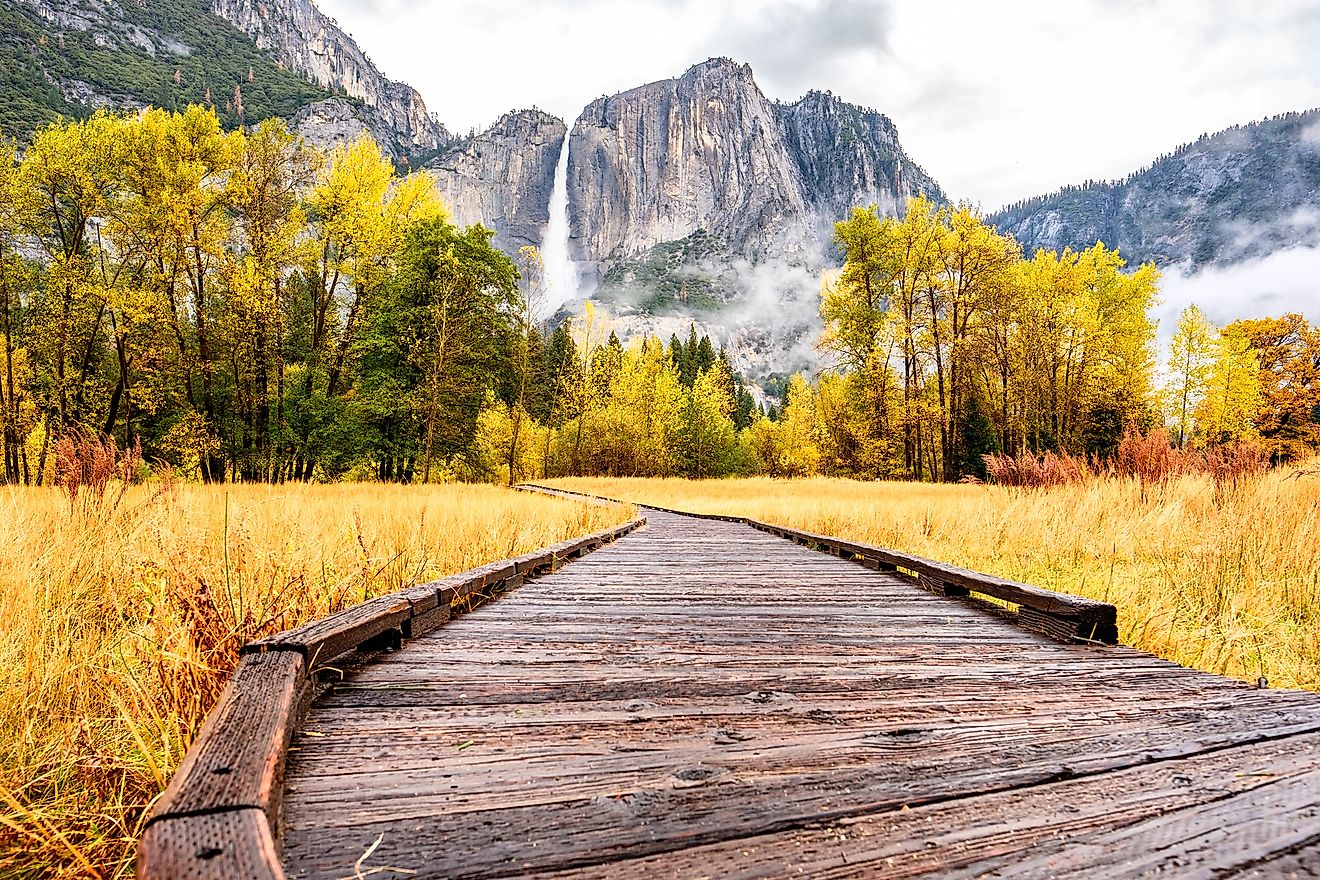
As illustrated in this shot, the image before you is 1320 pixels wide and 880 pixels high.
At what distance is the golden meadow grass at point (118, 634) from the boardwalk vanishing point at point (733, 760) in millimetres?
314

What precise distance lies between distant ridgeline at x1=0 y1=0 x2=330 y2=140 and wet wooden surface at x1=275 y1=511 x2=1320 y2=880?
77770 millimetres

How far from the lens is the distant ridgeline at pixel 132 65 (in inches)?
2566

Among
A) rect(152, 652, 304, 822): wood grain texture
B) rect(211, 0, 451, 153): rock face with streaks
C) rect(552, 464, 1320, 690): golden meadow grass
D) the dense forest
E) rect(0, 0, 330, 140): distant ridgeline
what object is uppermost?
rect(211, 0, 451, 153): rock face with streaks

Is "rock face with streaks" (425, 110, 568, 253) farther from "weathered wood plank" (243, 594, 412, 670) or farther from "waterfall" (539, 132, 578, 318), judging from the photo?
"weathered wood plank" (243, 594, 412, 670)

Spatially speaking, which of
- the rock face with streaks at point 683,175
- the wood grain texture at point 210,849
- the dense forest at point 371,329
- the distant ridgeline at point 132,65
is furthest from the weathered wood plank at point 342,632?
the rock face with streaks at point 683,175

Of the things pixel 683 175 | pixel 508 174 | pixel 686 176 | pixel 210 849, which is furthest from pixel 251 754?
pixel 508 174

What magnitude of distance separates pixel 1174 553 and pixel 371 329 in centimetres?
2146

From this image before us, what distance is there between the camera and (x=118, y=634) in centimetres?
268

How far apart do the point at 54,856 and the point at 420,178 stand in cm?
2372

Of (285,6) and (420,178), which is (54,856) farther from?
(285,6)

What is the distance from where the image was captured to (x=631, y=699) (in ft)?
7.47

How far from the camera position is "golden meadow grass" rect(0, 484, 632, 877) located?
1.54 m

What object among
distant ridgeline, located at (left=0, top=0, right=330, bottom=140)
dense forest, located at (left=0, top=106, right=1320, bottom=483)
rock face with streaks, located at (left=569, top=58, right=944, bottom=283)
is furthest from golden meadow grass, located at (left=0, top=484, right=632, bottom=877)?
rock face with streaks, located at (left=569, top=58, right=944, bottom=283)

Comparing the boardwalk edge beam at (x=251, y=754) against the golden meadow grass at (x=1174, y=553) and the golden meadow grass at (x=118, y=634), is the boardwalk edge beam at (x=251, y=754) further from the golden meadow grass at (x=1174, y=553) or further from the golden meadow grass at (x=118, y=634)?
the golden meadow grass at (x=1174, y=553)
